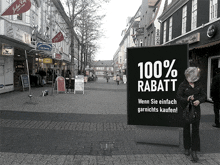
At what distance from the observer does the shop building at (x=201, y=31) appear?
11622 mm

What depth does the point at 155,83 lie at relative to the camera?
467 centimetres

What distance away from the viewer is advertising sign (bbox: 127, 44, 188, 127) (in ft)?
15.0

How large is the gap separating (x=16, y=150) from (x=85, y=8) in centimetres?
2160

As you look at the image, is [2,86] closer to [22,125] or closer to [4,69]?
[4,69]

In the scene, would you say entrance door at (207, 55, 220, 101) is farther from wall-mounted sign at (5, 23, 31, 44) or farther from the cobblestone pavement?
wall-mounted sign at (5, 23, 31, 44)

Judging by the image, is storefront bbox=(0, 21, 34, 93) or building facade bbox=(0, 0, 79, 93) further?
building facade bbox=(0, 0, 79, 93)

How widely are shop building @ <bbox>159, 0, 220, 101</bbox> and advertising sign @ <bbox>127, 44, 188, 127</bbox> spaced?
588 cm

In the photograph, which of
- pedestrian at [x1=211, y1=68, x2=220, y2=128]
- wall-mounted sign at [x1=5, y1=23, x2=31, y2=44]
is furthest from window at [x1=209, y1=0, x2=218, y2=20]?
wall-mounted sign at [x1=5, y1=23, x2=31, y2=44]

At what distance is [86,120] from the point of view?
713 centimetres

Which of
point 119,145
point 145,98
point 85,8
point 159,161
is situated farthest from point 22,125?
point 85,8

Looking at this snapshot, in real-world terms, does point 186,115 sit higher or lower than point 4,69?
lower

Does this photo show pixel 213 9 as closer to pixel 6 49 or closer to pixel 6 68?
pixel 6 49

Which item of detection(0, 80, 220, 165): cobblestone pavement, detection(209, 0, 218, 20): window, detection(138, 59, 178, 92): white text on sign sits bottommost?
detection(0, 80, 220, 165): cobblestone pavement

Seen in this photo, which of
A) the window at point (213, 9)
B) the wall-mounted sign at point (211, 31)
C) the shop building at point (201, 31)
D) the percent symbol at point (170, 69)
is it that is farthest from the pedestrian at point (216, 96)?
the window at point (213, 9)
